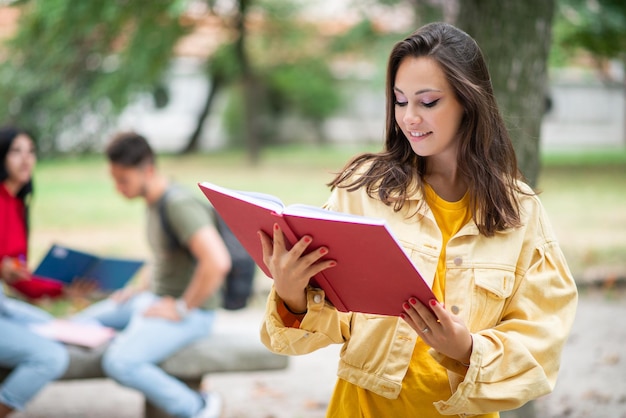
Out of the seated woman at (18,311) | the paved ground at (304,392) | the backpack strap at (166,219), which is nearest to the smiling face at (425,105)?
the backpack strap at (166,219)

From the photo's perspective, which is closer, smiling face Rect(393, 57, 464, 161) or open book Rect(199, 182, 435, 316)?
open book Rect(199, 182, 435, 316)

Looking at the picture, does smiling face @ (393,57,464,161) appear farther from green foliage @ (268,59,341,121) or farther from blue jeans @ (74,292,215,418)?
green foliage @ (268,59,341,121)

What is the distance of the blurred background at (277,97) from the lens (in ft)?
16.8

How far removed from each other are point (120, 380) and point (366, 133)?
26.1 metres

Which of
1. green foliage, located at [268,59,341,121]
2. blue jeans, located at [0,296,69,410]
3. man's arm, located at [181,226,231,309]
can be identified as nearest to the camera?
blue jeans, located at [0,296,69,410]

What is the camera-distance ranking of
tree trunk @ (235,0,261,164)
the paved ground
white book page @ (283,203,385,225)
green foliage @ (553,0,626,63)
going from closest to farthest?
white book page @ (283,203,385,225) → the paved ground → green foliage @ (553,0,626,63) → tree trunk @ (235,0,261,164)

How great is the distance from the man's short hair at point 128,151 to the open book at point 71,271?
1.80 feet

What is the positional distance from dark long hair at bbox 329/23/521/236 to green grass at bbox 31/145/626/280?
4.11m

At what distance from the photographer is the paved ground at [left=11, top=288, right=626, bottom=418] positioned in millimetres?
5016

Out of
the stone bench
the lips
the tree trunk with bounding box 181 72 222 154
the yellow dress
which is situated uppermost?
the lips

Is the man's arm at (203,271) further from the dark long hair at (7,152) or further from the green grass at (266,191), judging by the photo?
the green grass at (266,191)

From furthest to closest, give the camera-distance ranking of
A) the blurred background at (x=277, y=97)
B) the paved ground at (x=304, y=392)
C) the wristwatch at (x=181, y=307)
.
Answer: the blurred background at (x=277, y=97), the paved ground at (x=304, y=392), the wristwatch at (x=181, y=307)

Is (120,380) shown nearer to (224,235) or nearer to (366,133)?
(224,235)

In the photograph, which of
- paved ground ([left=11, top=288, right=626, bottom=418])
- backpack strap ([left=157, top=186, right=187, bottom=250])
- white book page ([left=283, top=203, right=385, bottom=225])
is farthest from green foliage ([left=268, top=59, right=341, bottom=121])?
white book page ([left=283, top=203, right=385, bottom=225])
